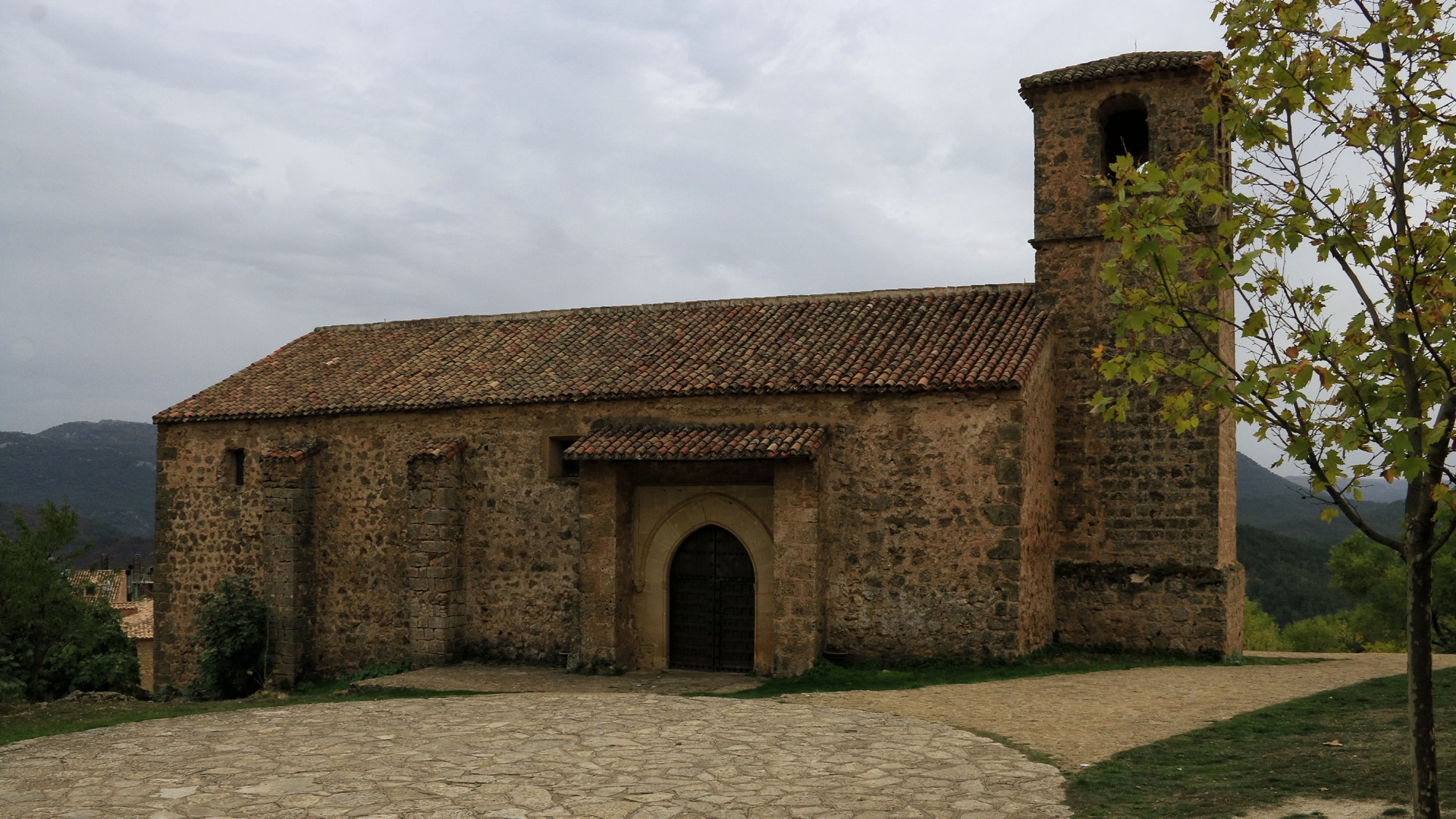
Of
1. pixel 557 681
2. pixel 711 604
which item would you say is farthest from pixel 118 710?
pixel 711 604

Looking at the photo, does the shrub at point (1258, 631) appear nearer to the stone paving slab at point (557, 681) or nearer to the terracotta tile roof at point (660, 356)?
the terracotta tile roof at point (660, 356)

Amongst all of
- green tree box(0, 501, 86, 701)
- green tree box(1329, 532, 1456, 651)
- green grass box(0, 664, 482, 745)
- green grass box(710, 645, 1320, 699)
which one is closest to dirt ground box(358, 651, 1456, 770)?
green grass box(710, 645, 1320, 699)

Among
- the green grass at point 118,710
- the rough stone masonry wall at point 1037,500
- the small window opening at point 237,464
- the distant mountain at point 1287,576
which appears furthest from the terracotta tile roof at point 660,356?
the distant mountain at point 1287,576

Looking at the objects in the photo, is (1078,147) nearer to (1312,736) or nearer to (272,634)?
(1312,736)

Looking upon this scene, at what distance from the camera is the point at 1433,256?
6.00 meters

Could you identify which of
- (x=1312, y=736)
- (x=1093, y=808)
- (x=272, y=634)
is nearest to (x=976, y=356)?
(x=1312, y=736)

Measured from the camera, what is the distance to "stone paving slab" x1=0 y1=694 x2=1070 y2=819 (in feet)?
26.9

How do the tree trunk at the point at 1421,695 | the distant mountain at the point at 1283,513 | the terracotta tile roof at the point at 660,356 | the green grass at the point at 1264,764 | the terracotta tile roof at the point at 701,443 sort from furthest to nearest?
the distant mountain at the point at 1283,513 < the terracotta tile roof at the point at 660,356 < the terracotta tile roof at the point at 701,443 < the green grass at the point at 1264,764 < the tree trunk at the point at 1421,695

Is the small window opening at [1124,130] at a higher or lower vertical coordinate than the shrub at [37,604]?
higher

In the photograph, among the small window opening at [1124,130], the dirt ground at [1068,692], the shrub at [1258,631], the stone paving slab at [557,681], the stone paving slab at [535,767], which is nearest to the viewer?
the stone paving slab at [535,767]

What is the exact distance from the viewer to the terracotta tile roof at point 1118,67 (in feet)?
58.3

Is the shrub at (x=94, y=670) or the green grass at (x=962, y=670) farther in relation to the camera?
the shrub at (x=94, y=670)

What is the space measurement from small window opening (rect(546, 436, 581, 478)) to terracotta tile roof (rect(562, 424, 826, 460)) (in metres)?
0.99

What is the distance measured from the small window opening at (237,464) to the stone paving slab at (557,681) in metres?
6.51
